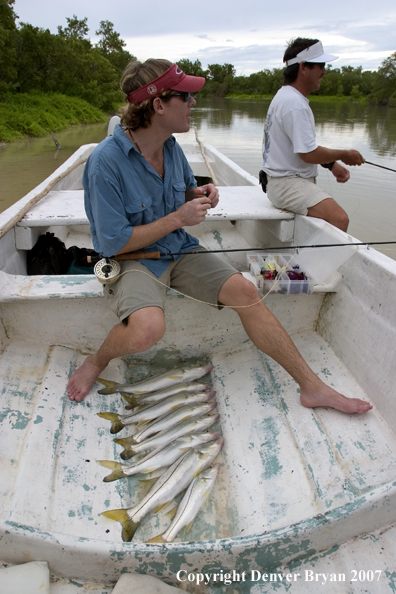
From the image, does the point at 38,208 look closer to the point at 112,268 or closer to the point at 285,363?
the point at 112,268

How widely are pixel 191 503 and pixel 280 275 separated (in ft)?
5.29

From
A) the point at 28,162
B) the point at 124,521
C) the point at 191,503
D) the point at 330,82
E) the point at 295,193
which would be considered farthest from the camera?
the point at 330,82

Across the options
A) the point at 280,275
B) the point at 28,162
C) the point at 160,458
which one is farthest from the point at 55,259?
the point at 28,162

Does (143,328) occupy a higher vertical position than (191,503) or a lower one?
higher

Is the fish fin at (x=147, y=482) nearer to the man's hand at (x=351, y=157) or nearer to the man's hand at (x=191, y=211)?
the man's hand at (x=191, y=211)

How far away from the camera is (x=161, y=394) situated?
286cm

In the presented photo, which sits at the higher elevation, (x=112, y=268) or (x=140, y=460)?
(x=112, y=268)

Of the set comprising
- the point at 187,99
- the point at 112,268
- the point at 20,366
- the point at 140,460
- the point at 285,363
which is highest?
the point at 187,99

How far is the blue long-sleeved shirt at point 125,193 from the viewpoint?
2418 millimetres

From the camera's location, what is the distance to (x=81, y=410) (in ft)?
8.67

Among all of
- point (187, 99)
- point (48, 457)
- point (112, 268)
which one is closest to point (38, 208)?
point (112, 268)

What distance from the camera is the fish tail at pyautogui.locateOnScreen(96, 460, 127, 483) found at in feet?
7.55

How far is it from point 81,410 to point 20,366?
52 centimetres

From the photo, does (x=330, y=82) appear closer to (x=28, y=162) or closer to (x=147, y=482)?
(x=28, y=162)
